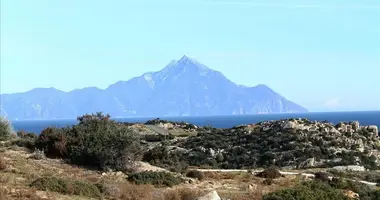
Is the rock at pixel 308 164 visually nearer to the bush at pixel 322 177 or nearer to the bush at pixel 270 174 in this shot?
the bush at pixel 322 177

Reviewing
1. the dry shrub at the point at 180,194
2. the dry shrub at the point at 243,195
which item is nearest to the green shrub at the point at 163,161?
the dry shrub at the point at 243,195

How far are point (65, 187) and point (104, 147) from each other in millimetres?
7594

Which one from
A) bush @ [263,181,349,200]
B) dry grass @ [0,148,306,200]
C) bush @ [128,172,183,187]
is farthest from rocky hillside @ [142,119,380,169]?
bush @ [263,181,349,200]

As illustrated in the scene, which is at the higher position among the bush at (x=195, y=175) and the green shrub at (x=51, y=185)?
the green shrub at (x=51, y=185)

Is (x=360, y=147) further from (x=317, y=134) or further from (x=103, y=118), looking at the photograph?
(x=103, y=118)

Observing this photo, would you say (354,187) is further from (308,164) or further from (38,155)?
(308,164)

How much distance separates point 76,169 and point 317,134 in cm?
3300

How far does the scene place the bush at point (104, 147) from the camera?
25703mm

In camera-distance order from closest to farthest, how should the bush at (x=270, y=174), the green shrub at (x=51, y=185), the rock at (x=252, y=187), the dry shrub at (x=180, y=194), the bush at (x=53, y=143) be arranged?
the green shrub at (x=51, y=185) → the dry shrub at (x=180, y=194) → the rock at (x=252, y=187) → the bush at (x=53, y=143) → the bush at (x=270, y=174)

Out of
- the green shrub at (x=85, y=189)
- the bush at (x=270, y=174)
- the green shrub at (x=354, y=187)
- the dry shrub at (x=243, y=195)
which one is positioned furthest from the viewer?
the bush at (x=270, y=174)

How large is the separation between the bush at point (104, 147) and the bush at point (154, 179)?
229 centimetres

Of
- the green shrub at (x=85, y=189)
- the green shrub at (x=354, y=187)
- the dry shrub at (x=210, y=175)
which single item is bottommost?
the green shrub at (x=354, y=187)

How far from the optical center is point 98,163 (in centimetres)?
2578

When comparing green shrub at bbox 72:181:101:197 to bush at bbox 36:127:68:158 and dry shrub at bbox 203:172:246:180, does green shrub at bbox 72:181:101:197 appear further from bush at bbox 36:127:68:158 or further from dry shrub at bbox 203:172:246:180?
dry shrub at bbox 203:172:246:180
